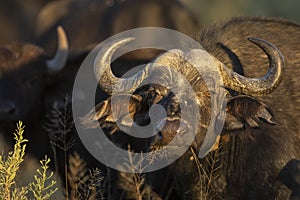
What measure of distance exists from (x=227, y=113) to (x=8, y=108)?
8.89 feet

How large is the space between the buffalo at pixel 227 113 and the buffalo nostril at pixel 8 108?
4.79 feet

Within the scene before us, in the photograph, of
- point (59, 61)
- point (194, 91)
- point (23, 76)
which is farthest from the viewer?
point (59, 61)

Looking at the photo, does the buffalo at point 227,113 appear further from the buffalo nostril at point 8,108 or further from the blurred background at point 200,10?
the blurred background at point 200,10

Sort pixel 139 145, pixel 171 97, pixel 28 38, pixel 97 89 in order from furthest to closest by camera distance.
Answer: pixel 28 38 < pixel 97 89 < pixel 139 145 < pixel 171 97

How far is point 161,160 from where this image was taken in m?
6.26

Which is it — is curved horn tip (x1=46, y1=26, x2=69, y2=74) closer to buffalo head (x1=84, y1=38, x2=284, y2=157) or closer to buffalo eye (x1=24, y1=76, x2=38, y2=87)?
buffalo eye (x1=24, y1=76, x2=38, y2=87)

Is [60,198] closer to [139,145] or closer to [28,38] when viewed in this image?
[139,145]

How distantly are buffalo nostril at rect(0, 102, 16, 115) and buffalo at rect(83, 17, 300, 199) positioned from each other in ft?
4.79

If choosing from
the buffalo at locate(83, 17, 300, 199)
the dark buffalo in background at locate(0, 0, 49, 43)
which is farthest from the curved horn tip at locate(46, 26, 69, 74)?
the dark buffalo in background at locate(0, 0, 49, 43)

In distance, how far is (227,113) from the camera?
590 centimetres

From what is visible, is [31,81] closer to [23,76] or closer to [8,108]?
[23,76]

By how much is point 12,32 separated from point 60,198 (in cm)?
799

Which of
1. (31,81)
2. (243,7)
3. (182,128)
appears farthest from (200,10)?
(182,128)

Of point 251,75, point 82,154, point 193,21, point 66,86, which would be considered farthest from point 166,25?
point 251,75
